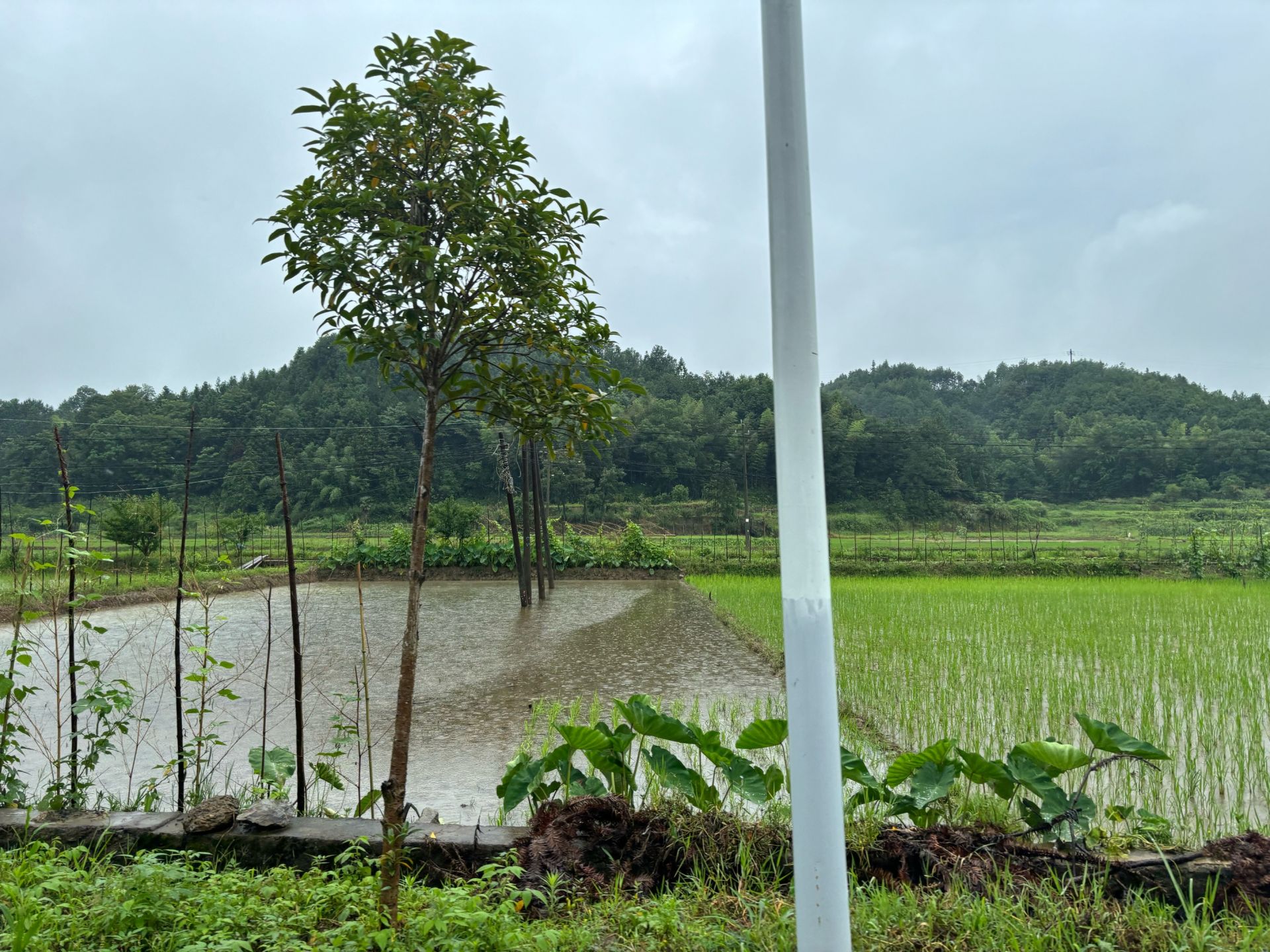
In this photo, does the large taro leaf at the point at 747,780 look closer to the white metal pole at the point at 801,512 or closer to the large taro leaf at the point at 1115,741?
the large taro leaf at the point at 1115,741

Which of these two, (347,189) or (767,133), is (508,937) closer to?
(767,133)

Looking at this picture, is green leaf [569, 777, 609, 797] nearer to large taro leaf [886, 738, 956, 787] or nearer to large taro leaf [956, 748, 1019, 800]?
large taro leaf [886, 738, 956, 787]

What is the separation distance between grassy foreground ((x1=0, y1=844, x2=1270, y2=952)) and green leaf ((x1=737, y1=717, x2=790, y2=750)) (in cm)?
57

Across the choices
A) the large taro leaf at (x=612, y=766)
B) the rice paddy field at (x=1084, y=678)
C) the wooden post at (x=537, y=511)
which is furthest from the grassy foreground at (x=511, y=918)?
the wooden post at (x=537, y=511)

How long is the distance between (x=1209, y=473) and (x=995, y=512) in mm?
15596

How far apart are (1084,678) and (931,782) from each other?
Answer: 16.2 ft

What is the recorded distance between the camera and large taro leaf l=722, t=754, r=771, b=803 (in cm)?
294

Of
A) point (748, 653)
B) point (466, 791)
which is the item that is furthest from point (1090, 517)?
point (466, 791)

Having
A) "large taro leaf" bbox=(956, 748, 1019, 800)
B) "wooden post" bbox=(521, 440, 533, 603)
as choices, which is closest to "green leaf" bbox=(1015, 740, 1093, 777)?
"large taro leaf" bbox=(956, 748, 1019, 800)

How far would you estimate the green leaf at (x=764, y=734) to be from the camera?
282cm

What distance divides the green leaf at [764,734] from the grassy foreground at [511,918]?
0.57m

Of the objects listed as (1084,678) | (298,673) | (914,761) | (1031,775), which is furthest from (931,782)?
(1084,678)

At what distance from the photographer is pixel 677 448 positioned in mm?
42031

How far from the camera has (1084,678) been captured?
6820mm
